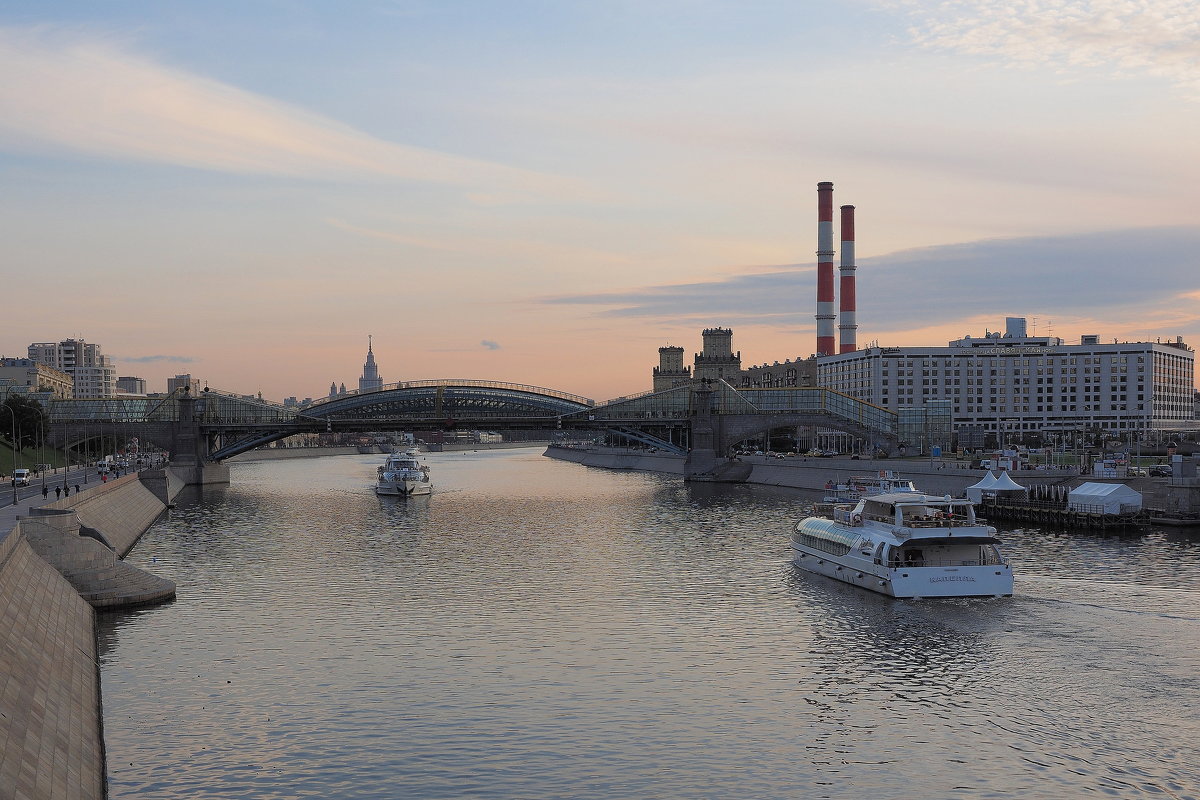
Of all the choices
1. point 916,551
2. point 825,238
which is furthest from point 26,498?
point 825,238

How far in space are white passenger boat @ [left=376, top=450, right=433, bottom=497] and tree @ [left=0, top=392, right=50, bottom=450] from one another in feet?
128

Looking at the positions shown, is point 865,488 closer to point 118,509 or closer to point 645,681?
point 118,509

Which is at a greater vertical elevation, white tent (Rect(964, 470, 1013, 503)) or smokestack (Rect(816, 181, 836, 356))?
smokestack (Rect(816, 181, 836, 356))

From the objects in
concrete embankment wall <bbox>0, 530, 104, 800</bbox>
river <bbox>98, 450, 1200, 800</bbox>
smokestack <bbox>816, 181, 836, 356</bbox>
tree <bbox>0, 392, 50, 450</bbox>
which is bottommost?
river <bbox>98, 450, 1200, 800</bbox>

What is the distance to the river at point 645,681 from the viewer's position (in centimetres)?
2753

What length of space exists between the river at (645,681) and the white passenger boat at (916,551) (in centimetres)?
109

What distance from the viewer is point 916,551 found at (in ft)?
172

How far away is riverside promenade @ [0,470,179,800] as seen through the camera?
77.3 ft

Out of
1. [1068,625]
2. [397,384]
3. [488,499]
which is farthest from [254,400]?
[1068,625]

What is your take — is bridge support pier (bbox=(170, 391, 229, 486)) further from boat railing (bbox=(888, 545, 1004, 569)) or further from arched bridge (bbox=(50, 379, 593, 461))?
boat railing (bbox=(888, 545, 1004, 569))

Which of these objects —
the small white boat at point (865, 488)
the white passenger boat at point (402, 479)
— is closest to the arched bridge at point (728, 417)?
the white passenger boat at point (402, 479)

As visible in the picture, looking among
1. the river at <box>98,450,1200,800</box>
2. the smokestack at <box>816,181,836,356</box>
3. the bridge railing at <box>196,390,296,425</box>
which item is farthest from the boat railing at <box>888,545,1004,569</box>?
the smokestack at <box>816,181,836,356</box>

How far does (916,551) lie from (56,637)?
35662mm

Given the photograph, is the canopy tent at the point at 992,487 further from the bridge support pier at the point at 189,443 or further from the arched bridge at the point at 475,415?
the bridge support pier at the point at 189,443
